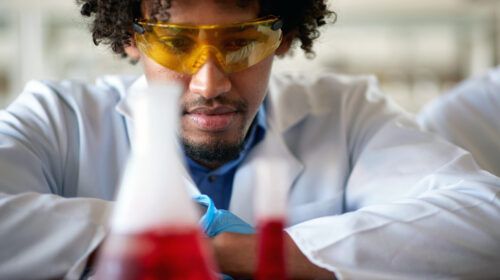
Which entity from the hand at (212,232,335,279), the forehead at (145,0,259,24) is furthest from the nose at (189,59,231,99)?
the hand at (212,232,335,279)

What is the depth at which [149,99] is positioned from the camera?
64 centimetres

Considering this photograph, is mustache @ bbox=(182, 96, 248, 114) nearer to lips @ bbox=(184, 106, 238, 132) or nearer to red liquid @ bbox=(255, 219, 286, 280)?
lips @ bbox=(184, 106, 238, 132)

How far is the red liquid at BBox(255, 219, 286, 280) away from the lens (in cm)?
75

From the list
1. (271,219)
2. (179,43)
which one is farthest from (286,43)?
(271,219)

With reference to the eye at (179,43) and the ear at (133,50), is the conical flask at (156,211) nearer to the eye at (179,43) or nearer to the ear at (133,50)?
the eye at (179,43)

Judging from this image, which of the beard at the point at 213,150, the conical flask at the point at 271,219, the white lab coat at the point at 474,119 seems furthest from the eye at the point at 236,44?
the white lab coat at the point at 474,119

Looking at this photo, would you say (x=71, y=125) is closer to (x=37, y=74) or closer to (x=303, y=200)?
(x=303, y=200)

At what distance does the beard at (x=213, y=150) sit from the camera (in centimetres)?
143

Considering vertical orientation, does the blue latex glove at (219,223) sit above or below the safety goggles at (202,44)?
below

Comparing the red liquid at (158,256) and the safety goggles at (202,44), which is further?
the safety goggles at (202,44)

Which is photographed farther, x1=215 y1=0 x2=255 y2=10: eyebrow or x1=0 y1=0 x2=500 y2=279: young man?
x1=215 y1=0 x2=255 y2=10: eyebrow

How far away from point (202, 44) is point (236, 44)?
8cm

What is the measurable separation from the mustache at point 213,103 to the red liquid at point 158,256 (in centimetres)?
70

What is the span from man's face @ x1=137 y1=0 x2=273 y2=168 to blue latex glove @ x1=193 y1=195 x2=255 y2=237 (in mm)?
286
